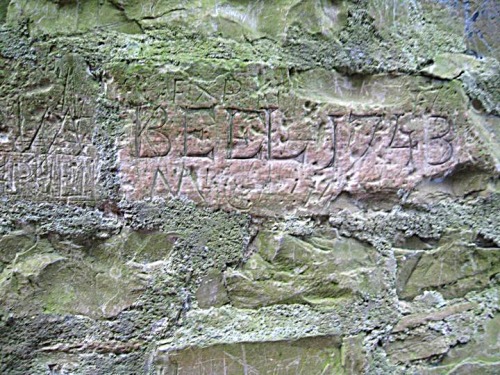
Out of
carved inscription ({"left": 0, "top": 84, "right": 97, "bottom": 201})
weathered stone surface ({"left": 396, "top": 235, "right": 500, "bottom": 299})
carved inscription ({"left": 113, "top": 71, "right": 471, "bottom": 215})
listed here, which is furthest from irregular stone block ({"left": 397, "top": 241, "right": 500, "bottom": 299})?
carved inscription ({"left": 0, "top": 84, "right": 97, "bottom": 201})

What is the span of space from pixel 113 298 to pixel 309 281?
0.39 m

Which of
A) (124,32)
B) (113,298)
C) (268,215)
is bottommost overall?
(113,298)

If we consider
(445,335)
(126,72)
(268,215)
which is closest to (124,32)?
(126,72)

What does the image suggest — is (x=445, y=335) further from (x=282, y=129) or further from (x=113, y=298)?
→ (x=113, y=298)

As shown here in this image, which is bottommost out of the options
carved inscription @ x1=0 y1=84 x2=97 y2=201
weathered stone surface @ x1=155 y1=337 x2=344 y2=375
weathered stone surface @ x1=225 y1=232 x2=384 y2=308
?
weathered stone surface @ x1=155 y1=337 x2=344 y2=375

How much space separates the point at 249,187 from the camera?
0.96m

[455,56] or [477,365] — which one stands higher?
[455,56]

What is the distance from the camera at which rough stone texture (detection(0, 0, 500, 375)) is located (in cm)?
89

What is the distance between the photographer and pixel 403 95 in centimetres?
101

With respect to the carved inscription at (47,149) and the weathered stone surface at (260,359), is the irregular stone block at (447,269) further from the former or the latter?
the carved inscription at (47,149)

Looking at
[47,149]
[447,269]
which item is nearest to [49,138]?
[47,149]

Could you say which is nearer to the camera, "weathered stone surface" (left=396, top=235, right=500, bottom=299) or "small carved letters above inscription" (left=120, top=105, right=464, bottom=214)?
"small carved letters above inscription" (left=120, top=105, right=464, bottom=214)

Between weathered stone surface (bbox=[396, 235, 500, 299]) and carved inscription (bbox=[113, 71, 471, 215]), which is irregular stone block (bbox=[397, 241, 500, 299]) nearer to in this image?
weathered stone surface (bbox=[396, 235, 500, 299])

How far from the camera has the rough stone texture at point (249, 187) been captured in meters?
0.89
